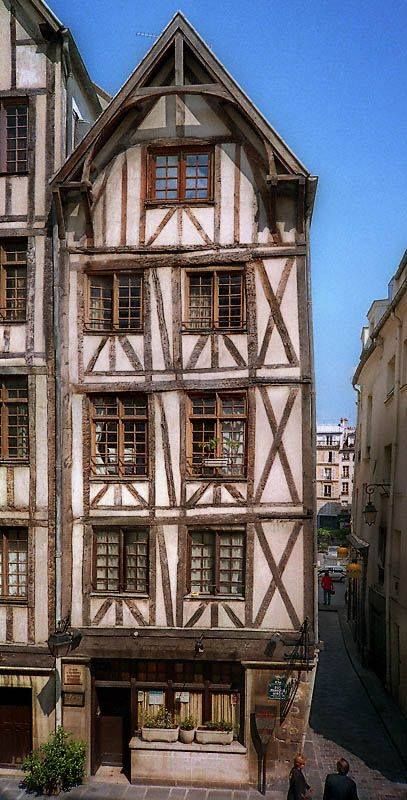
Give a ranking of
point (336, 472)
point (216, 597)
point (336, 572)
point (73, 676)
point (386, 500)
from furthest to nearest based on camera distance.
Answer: point (336, 472) → point (336, 572) → point (386, 500) → point (73, 676) → point (216, 597)

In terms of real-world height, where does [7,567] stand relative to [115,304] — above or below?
below

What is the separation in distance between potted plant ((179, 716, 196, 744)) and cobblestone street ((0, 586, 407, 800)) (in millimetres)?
890

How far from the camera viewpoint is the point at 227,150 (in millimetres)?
13586

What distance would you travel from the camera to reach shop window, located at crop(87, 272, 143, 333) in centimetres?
1381

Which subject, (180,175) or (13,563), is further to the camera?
(13,563)

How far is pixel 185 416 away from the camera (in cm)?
1353

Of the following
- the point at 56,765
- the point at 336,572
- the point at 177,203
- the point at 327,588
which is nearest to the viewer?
the point at 56,765

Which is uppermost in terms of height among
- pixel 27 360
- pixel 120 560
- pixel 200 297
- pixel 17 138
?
pixel 17 138

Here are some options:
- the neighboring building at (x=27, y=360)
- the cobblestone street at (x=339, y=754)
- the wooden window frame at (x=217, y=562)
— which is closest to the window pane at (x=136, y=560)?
the wooden window frame at (x=217, y=562)

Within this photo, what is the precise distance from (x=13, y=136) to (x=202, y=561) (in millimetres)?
10151

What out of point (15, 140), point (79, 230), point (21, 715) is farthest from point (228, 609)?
point (15, 140)

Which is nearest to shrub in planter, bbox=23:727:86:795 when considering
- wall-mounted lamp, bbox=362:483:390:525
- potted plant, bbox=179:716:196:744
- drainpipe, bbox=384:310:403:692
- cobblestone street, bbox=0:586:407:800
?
cobblestone street, bbox=0:586:407:800

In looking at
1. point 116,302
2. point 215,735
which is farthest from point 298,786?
point 116,302

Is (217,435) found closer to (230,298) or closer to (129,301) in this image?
(230,298)
